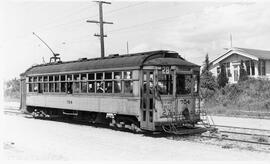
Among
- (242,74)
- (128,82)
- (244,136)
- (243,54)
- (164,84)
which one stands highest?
(243,54)

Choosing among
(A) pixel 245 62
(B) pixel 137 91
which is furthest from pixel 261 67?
(B) pixel 137 91

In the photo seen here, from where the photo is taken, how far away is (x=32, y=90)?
72.8ft

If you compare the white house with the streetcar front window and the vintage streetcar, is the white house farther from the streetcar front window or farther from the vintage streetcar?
the streetcar front window

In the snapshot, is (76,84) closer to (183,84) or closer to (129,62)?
(129,62)

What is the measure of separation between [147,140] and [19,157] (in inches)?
178

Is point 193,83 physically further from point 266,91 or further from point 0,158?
point 266,91

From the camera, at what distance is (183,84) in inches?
562

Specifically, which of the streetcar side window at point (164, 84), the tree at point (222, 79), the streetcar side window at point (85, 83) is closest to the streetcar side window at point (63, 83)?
the streetcar side window at point (85, 83)

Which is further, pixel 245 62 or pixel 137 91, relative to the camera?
Answer: pixel 245 62

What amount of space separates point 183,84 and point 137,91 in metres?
1.76

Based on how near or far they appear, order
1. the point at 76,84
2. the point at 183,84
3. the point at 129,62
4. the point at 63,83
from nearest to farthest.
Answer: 1. the point at 183,84
2. the point at 129,62
3. the point at 76,84
4. the point at 63,83

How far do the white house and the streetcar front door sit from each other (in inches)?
948

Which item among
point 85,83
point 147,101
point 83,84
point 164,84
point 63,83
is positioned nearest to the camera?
point 147,101

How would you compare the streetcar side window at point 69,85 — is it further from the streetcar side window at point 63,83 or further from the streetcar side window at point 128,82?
the streetcar side window at point 128,82
